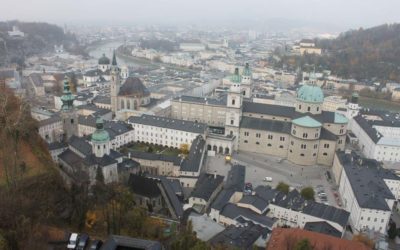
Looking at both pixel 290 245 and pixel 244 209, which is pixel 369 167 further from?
pixel 290 245

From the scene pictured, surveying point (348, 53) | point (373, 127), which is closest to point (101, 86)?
point (373, 127)

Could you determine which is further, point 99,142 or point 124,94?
point 124,94

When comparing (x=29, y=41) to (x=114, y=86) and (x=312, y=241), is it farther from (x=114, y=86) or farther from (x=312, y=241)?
(x=312, y=241)

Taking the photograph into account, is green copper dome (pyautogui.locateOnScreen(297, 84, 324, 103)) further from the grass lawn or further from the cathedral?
the cathedral

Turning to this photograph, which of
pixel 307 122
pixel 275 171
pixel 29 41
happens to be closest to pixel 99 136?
pixel 275 171

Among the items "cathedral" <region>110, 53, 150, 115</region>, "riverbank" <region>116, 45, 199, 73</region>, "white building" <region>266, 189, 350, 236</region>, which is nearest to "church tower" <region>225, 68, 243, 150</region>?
"white building" <region>266, 189, 350, 236</region>
